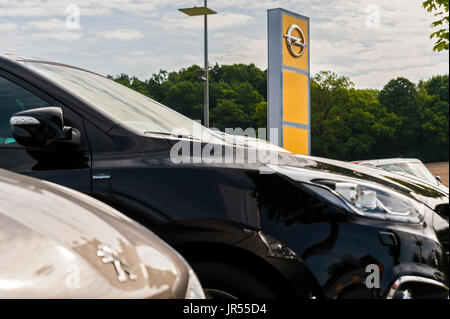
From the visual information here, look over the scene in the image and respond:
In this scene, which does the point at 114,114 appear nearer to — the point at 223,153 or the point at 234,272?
the point at 223,153

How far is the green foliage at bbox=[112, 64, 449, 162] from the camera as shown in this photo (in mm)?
66250

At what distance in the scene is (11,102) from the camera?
121 inches

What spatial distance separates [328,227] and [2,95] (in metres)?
1.81

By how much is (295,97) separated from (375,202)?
13.0 m

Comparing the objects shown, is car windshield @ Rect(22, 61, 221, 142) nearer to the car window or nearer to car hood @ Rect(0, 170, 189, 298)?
the car window

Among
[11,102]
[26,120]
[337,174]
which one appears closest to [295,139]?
[337,174]

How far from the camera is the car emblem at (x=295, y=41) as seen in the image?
15.4 metres

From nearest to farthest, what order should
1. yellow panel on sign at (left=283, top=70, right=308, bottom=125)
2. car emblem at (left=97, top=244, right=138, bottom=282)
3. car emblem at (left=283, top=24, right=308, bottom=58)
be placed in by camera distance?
car emblem at (left=97, top=244, right=138, bottom=282)
yellow panel on sign at (left=283, top=70, right=308, bottom=125)
car emblem at (left=283, top=24, right=308, bottom=58)

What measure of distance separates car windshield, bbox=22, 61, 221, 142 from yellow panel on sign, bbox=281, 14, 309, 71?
11.9m

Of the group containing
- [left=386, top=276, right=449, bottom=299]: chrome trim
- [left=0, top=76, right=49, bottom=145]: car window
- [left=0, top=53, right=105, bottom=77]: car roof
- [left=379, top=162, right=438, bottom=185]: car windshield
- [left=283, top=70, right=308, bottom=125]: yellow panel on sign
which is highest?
[left=283, top=70, right=308, bottom=125]: yellow panel on sign

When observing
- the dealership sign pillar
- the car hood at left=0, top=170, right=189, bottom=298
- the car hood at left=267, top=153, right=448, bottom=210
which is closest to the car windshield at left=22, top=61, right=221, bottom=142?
the car hood at left=267, top=153, right=448, bottom=210

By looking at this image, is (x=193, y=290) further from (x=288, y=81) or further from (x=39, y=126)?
(x=288, y=81)

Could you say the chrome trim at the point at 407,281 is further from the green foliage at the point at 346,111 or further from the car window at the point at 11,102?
the green foliage at the point at 346,111

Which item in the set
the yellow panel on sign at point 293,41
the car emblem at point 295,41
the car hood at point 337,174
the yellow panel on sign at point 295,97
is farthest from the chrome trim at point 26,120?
the car emblem at point 295,41
